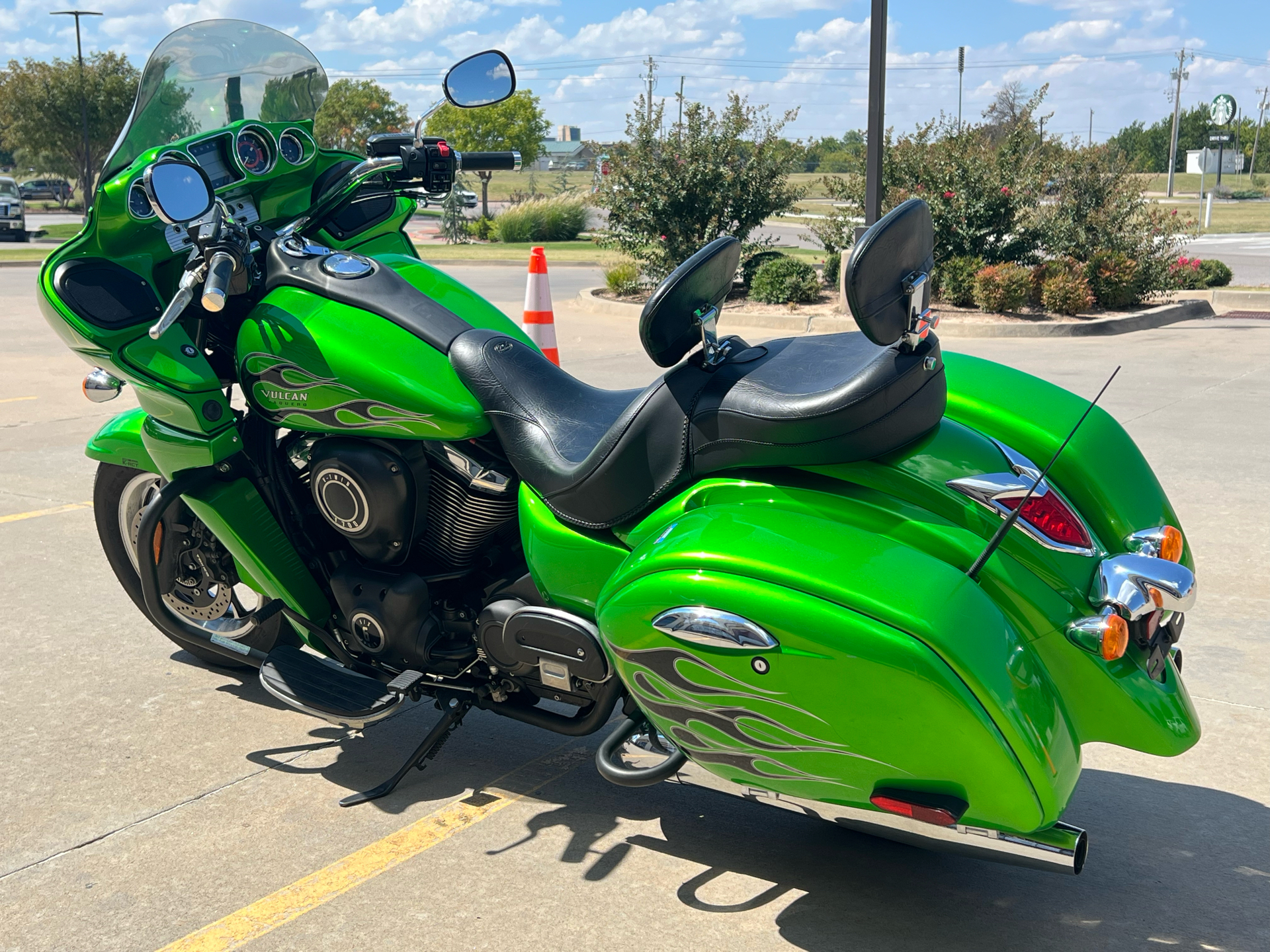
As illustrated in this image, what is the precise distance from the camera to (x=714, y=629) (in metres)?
2.28

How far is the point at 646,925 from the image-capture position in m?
2.62

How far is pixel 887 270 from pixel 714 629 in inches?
30.7

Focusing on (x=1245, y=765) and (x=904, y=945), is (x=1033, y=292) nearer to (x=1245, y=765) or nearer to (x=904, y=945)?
(x=1245, y=765)

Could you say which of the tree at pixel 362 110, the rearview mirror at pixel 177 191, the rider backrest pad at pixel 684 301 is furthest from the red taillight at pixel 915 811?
the tree at pixel 362 110

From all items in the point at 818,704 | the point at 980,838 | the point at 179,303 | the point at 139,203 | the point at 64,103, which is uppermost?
the point at 64,103

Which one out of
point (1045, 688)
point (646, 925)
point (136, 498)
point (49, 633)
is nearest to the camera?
point (1045, 688)

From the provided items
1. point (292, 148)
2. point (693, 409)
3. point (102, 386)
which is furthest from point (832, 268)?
point (693, 409)

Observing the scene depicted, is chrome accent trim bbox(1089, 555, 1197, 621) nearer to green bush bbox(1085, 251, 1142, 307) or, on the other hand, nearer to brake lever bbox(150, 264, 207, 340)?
brake lever bbox(150, 264, 207, 340)

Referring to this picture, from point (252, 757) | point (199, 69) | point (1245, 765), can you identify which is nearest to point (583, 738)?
point (252, 757)

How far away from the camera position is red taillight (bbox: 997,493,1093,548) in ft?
7.92

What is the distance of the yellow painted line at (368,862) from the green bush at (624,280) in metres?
12.2

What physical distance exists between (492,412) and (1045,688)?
1.43 m

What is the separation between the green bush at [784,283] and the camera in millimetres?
13938

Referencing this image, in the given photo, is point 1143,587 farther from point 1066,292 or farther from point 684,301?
point 1066,292
